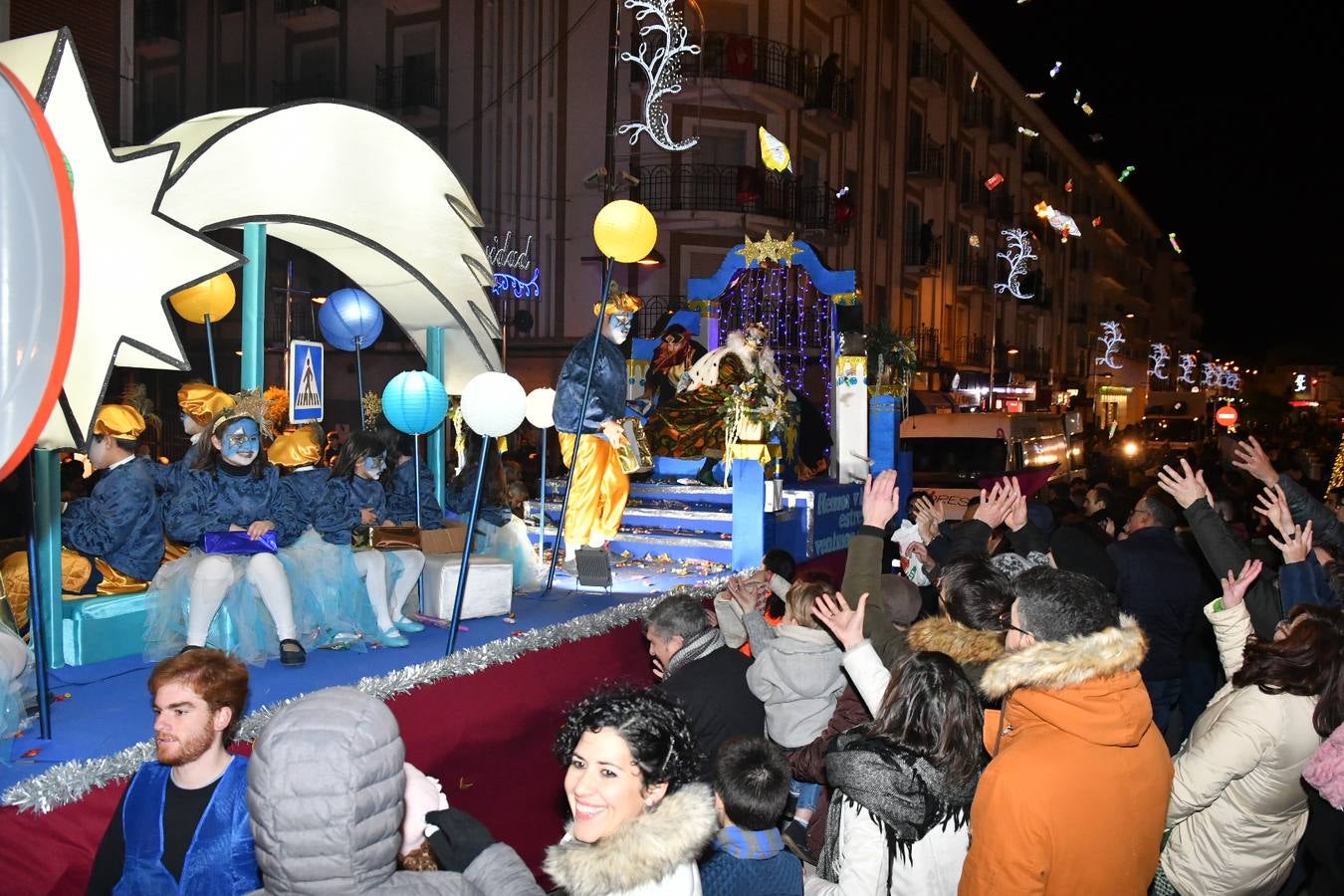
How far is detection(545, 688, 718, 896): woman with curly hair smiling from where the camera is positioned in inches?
82.7

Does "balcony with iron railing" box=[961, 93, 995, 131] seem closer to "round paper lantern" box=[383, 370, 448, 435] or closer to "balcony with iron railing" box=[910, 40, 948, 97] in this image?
"balcony with iron railing" box=[910, 40, 948, 97]

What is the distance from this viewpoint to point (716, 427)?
438 inches

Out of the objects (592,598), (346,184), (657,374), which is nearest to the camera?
(346,184)

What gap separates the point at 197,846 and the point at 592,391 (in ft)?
19.6

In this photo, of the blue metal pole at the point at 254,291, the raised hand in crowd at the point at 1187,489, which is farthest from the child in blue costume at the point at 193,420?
the raised hand in crowd at the point at 1187,489

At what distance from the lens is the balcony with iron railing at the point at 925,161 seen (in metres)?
29.2

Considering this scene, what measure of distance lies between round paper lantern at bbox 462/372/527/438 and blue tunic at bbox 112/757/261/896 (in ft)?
13.3

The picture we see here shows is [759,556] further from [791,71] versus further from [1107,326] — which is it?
[1107,326]

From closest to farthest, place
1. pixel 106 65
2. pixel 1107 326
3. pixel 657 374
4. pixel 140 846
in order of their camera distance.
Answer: pixel 140 846
pixel 106 65
pixel 657 374
pixel 1107 326

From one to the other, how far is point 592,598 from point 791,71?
1718cm

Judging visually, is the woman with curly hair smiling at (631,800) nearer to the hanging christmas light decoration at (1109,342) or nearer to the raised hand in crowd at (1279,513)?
the raised hand in crowd at (1279,513)

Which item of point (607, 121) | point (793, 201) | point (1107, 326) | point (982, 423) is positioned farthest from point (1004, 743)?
point (1107, 326)

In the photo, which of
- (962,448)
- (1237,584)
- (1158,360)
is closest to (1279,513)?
(1237,584)

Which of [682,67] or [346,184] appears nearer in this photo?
[346,184]
